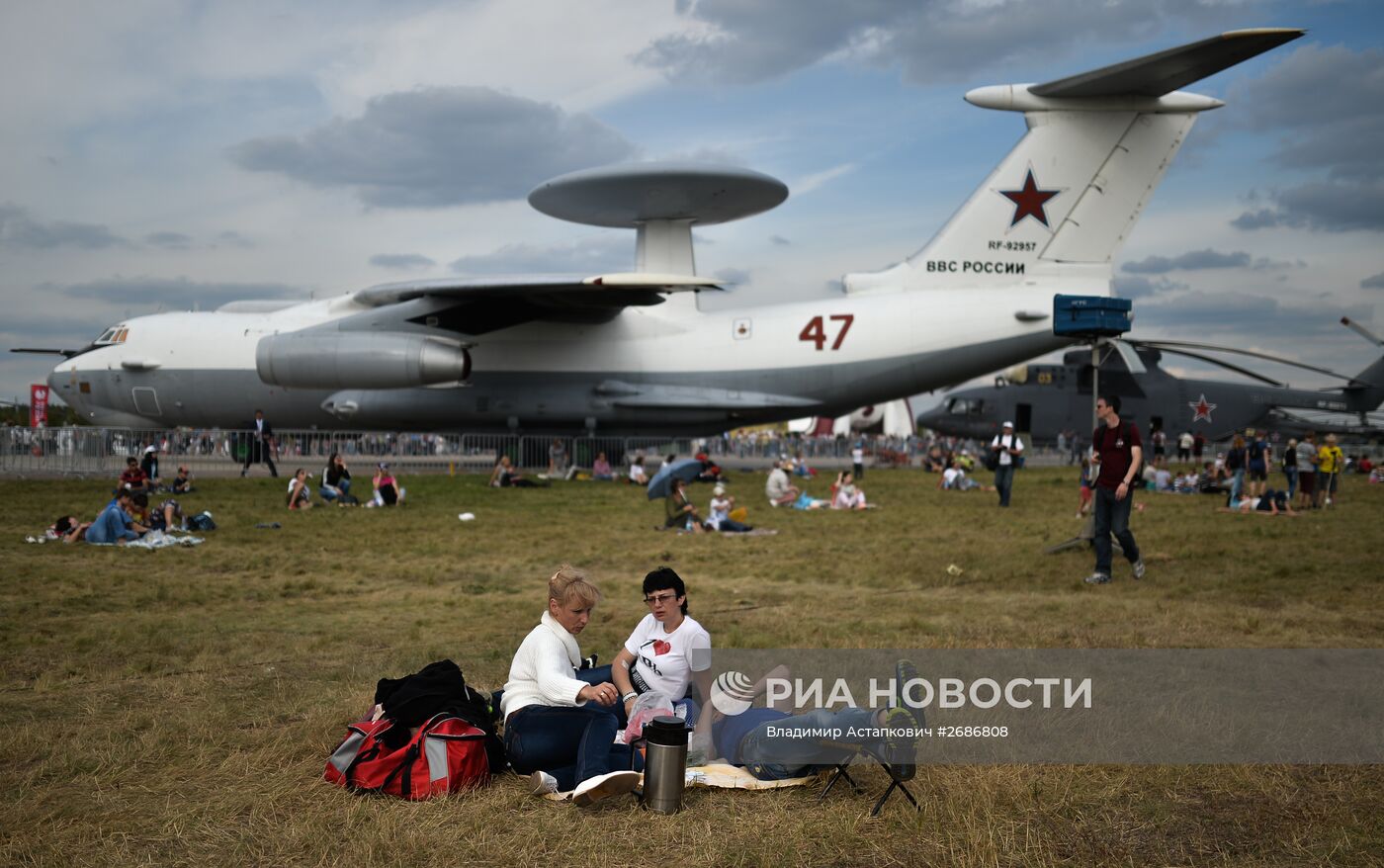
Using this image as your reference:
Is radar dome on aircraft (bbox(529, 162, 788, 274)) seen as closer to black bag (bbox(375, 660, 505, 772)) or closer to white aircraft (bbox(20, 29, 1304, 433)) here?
white aircraft (bbox(20, 29, 1304, 433))

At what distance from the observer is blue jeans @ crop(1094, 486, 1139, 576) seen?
9.34 metres

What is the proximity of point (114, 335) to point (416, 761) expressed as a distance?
25.6m

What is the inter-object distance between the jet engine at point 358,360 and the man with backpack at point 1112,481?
15831 millimetres

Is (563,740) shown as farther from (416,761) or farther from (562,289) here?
(562,289)

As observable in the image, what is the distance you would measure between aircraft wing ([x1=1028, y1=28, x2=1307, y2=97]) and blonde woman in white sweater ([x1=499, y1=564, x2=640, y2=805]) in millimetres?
15809

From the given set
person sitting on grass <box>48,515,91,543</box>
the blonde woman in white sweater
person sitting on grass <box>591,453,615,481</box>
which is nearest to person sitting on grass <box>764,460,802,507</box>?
person sitting on grass <box>591,453,615,481</box>

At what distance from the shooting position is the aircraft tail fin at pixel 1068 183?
19734mm

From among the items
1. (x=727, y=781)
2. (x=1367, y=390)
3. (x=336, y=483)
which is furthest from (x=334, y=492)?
(x=1367, y=390)

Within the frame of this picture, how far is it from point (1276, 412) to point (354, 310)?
32950 mm

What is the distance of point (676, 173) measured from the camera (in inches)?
901

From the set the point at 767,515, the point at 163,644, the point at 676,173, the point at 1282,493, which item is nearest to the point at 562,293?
the point at 676,173

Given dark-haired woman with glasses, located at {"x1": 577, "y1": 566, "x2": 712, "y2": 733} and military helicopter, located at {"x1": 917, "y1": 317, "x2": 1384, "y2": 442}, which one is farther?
military helicopter, located at {"x1": 917, "y1": 317, "x2": 1384, "y2": 442}

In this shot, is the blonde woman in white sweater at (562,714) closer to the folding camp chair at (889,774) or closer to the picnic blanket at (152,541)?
the folding camp chair at (889,774)

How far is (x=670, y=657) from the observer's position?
4566mm
